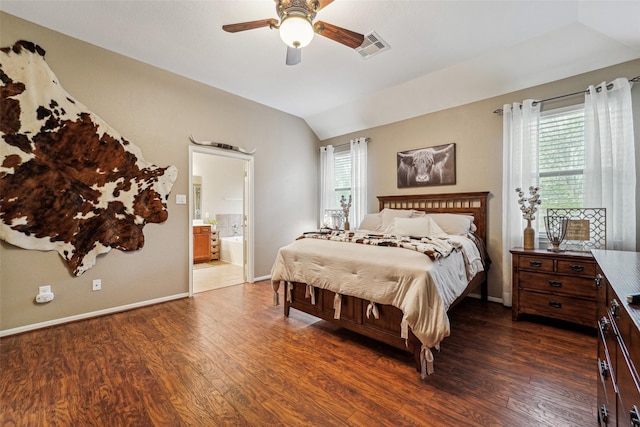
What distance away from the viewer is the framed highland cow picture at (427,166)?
3859 mm

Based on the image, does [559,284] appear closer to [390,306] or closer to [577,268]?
[577,268]

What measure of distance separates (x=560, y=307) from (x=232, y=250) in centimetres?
564

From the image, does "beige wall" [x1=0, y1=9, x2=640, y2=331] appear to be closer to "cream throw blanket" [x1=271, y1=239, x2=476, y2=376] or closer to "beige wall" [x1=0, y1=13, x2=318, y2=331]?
"beige wall" [x1=0, y1=13, x2=318, y2=331]

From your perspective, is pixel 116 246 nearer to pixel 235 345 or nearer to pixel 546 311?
pixel 235 345

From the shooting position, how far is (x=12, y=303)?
2.57 metres

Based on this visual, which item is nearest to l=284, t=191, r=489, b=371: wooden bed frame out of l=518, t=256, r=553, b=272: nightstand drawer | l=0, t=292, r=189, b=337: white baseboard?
l=518, t=256, r=553, b=272: nightstand drawer

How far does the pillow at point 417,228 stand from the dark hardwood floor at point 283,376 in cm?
100

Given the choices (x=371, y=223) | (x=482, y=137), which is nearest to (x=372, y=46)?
(x=482, y=137)

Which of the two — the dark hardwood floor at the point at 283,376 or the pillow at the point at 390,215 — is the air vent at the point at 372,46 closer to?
the pillow at the point at 390,215

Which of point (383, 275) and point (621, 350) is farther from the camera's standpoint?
point (383, 275)

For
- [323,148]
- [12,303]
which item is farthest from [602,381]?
[323,148]

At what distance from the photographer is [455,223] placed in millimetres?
3320

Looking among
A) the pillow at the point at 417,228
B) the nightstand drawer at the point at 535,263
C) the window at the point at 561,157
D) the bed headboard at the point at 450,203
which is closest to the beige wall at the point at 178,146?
the bed headboard at the point at 450,203

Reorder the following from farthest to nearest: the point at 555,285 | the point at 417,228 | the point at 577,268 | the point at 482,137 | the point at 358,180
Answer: the point at 358,180 < the point at 482,137 < the point at 417,228 < the point at 555,285 < the point at 577,268
